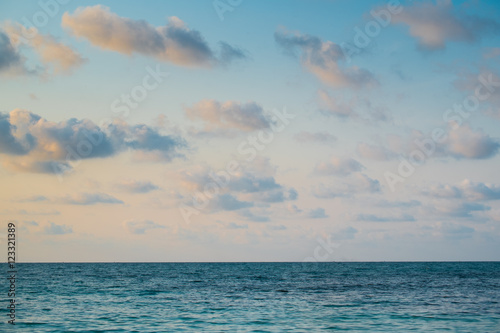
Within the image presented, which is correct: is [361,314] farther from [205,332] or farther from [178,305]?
[178,305]

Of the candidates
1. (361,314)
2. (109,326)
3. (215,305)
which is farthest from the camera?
(215,305)

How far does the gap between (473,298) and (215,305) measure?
32.5 metres

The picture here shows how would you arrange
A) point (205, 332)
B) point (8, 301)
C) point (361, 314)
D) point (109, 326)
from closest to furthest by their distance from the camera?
1. point (205, 332)
2. point (109, 326)
3. point (361, 314)
4. point (8, 301)

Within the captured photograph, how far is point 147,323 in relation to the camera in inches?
1497

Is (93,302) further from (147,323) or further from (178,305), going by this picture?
(147,323)

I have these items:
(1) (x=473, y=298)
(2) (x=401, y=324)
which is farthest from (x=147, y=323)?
(1) (x=473, y=298)

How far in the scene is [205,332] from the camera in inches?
1346

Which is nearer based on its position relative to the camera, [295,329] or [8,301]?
[295,329]

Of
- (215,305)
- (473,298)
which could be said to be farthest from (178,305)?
(473,298)

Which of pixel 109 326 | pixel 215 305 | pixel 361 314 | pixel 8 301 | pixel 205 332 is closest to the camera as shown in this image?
pixel 205 332

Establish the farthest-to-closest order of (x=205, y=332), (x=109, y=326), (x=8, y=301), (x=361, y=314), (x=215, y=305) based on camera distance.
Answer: (x=8, y=301), (x=215, y=305), (x=361, y=314), (x=109, y=326), (x=205, y=332)

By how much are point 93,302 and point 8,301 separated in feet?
33.2

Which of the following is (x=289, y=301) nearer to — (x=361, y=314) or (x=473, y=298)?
(x=361, y=314)

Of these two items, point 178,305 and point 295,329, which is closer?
point 295,329
